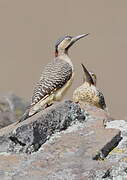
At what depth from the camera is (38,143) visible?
644cm

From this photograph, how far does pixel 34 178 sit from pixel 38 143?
2.75 ft

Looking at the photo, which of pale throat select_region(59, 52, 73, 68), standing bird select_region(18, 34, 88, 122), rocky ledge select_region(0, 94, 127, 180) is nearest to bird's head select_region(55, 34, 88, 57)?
pale throat select_region(59, 52, 73, 68)

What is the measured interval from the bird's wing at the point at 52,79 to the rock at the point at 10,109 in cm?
148

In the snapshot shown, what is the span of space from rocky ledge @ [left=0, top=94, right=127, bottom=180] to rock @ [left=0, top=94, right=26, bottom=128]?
3997 millimetres

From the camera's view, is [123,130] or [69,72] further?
[69,72]

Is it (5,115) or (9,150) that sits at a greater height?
(9,150)

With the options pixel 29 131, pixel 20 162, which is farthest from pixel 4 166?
pixel 29 131

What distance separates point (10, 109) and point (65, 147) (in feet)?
20.7

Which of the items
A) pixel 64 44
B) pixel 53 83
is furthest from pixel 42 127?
pixel 64 44

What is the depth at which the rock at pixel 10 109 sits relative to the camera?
1141 centimetres

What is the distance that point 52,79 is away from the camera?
9.80 m

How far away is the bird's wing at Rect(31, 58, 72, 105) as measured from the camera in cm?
934

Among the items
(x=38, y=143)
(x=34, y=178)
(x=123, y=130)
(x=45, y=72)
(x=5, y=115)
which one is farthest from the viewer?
(x=5, y=115)

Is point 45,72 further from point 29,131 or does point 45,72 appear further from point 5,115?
point 29,131
